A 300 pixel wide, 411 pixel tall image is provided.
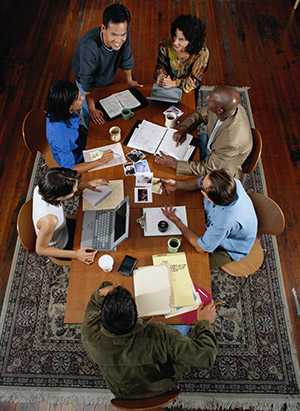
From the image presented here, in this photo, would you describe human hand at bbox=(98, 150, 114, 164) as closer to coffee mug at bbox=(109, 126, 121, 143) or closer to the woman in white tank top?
coffee mug at bbox=(109, 126, 121, 143)

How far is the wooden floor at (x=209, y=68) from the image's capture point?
367 cm

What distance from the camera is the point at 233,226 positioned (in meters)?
2.36

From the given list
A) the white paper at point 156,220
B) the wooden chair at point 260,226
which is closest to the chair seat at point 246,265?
the wooden chair at point 260,226

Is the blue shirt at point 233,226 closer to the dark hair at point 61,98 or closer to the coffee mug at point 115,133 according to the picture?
the coffee mug at point 115,133

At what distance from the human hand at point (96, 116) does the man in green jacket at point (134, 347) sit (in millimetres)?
1459

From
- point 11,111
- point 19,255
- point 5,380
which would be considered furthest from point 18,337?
point 11,111

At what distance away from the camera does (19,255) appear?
129 inches

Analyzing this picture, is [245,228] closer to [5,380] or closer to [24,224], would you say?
[24,224]

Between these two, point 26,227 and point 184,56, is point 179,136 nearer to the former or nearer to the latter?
point 184,56

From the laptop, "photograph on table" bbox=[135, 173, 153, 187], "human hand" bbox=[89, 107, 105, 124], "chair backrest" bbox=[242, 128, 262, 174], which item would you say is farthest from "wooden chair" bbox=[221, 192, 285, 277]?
"human hand" bbox=[89, 107, 105, 124]

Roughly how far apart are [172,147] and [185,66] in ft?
2.96

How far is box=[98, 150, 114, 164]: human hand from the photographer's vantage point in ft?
8.96

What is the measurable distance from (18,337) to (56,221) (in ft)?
3.98

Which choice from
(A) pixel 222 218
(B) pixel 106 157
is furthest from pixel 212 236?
(B) pixel 106 157
